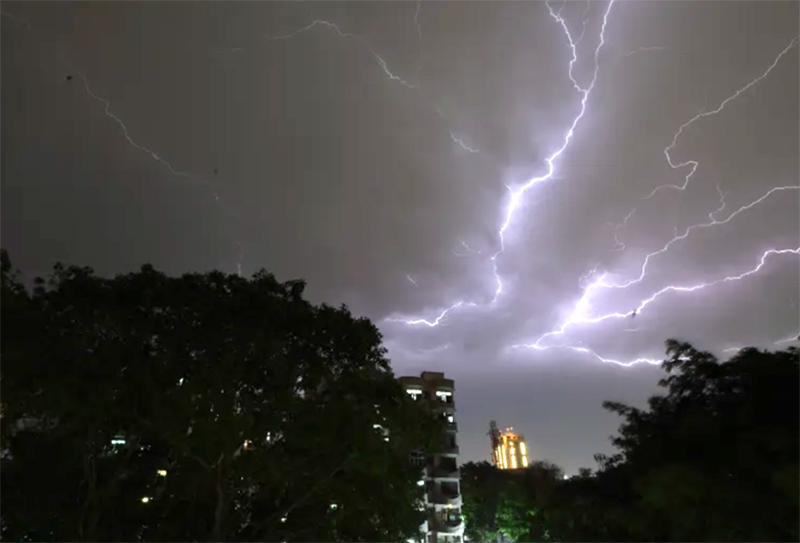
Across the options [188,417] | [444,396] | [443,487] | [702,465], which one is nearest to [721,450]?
[702,465]

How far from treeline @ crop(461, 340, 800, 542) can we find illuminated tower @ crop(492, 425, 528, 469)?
1957 inches

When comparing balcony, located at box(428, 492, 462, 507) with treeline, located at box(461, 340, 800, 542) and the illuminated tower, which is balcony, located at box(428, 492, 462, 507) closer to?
treeline, located at box(461, 340, 800, 542)

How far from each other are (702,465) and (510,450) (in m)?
52.9

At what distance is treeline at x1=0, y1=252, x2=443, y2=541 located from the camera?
7.79 meters

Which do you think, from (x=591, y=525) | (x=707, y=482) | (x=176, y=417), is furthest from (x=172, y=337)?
(x=707, y=482)

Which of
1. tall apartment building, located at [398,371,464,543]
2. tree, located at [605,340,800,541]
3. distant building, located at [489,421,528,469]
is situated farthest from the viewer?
distant building, located at [489,421,528,469]

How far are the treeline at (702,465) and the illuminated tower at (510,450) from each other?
49698 mm

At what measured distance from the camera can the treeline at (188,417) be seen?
7.79 metres

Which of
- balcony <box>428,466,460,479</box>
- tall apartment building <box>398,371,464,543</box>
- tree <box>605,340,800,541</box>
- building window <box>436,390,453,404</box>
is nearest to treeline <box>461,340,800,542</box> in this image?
tree <box>605,340,800,541</box>

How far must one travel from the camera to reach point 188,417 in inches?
306

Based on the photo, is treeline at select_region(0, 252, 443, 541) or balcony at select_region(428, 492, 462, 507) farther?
balcony at select_region(428, 492, 462, 507)

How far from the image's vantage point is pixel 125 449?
858cm

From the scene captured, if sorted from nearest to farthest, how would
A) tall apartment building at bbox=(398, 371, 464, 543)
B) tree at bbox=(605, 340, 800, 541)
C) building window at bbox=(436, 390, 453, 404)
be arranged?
tree at bbox=(605, 340, 800, 541) → tall apartment building at bbox=(398, 371, 464, 543) → building window at bbox=(436, 390, 453, 404)

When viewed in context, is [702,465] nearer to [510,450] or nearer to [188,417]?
[188,417]
